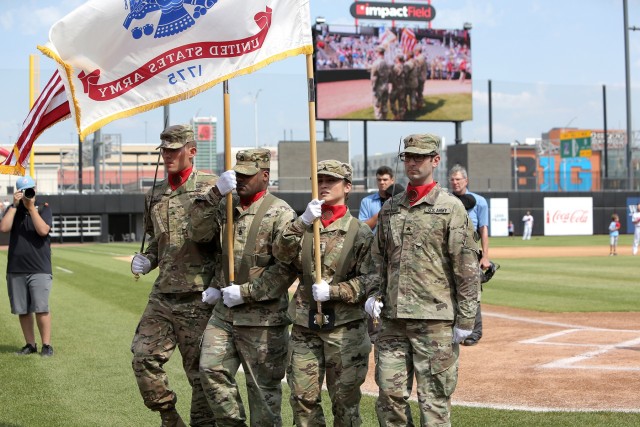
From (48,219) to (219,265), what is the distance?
498cm

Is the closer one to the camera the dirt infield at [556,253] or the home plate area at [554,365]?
the home plate area at [554,365]

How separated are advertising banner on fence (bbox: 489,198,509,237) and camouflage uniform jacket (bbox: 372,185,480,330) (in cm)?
5335

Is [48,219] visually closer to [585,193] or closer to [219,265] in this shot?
[219,265]

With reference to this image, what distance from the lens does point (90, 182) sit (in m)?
66.6

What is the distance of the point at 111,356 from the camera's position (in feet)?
37.3

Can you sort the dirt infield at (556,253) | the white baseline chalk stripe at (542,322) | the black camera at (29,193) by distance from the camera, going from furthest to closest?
the dirt infield at (556,253), the white baseline chalk stripe at (542,322), the black camera at (29,193)

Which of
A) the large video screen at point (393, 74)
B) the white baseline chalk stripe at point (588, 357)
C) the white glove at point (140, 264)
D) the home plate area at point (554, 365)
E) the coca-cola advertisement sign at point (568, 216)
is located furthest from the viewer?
the coca-cola advertisement sign at point (568, 216)

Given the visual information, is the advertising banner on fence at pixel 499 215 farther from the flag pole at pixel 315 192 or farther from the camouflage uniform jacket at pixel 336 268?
the camouflage uniform jacket at pixel 336 268

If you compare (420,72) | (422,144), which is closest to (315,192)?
(422,144)

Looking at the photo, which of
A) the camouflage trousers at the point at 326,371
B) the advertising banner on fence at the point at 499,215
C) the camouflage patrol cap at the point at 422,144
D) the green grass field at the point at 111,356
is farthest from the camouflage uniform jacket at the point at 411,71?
the camouflage trousers at the point at 326,371

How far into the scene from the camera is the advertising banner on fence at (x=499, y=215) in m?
58.8

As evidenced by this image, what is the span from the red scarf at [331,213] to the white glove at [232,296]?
779mm

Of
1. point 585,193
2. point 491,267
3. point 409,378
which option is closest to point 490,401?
point 491,267

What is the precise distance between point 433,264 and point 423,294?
0.22 metres
